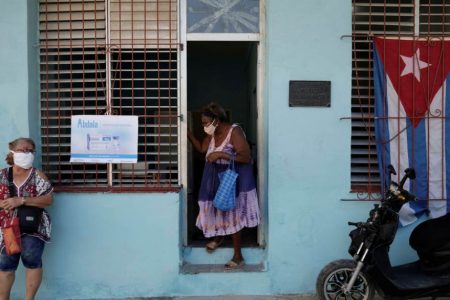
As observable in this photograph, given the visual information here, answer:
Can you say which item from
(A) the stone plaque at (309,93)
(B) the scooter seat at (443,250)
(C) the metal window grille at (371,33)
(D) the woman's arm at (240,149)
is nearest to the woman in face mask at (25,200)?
(D) the woman's arm at (240,149)

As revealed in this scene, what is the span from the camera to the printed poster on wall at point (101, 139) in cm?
502

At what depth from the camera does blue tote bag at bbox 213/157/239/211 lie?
482 centimetres

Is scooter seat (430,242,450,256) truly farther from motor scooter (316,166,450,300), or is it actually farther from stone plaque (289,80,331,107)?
stone plaque (289,80,331,107)

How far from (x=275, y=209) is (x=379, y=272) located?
1.13 metres

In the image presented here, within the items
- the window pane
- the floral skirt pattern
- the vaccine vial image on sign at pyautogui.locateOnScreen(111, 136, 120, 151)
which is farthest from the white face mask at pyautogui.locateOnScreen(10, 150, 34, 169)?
the window pane

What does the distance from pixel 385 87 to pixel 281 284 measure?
217 centimetres

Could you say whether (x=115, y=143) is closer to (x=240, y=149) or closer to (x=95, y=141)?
(x=95, y=141)

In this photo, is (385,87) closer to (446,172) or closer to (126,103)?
(446,172)

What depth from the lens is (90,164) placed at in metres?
5.15

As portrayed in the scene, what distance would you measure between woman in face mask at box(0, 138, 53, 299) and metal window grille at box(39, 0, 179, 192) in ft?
1.97

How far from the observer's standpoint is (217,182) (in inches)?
201

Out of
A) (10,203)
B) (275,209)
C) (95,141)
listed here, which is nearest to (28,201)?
(10,203)

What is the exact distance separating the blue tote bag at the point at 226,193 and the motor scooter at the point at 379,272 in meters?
1.06

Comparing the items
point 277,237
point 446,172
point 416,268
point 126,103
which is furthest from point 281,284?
point 126,103
